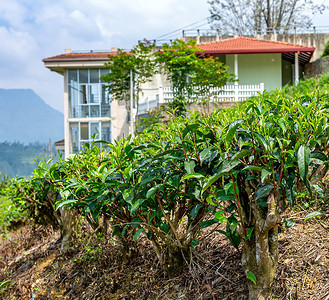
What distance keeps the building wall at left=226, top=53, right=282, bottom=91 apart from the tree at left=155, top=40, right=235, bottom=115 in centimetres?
778

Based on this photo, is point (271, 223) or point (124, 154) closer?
point (271, 223)

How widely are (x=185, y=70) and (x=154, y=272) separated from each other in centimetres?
940

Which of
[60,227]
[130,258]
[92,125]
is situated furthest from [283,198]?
[92,125]

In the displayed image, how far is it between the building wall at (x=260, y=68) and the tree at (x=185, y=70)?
778 centimetres

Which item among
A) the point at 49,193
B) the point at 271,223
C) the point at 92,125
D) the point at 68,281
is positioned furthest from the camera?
the point at 92,125

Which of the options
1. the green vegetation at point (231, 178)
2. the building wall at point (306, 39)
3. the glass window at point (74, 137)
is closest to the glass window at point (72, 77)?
the glass window at point (74, 137)

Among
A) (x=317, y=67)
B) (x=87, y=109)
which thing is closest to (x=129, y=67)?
(x=87, y=109)

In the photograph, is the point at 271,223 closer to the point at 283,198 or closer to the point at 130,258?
the point at 283,198

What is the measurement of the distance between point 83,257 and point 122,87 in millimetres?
10749

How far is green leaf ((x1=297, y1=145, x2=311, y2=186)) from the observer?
5.18 ft

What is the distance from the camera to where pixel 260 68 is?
63.0 ft

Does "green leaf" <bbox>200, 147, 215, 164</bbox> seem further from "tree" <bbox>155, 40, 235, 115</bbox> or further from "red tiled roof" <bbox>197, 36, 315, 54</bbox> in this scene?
"red tiled roof" <bbox>197, 36, 315, 54</bbox>

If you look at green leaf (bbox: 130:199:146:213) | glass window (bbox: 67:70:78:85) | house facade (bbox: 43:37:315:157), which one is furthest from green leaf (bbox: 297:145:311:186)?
glass window (bbox: 67:70:78:85)

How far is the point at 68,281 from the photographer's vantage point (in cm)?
315
